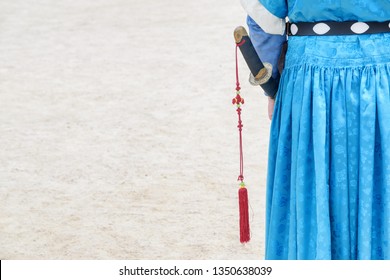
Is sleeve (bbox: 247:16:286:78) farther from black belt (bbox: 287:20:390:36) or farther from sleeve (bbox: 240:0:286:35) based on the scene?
black belt (bbox: 287:20:390:36)

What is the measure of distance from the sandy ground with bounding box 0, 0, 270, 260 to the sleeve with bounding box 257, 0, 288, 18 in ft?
5.23

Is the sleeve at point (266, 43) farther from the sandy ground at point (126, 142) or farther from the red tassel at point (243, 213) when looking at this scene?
the sandy ground at point (126, 142)

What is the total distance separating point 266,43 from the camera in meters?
2.47

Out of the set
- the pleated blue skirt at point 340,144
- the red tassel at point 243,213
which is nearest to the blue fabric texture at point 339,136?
the pleated blue skirt at point 340,144

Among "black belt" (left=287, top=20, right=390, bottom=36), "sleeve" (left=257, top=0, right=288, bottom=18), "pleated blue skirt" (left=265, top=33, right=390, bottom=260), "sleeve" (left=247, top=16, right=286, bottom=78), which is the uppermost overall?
"sleeve" (left=257, top=0, right=288, bottom=18)

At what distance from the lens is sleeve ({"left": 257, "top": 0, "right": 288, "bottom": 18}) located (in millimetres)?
2350

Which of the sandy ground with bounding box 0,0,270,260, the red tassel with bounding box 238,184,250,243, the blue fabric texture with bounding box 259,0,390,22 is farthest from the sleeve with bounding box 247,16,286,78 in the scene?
the sandy ground with bounding box 0,0,270,260

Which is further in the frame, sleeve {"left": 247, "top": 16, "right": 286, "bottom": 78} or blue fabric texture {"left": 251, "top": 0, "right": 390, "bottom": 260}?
sleeve {"left": 247, "top": 16, "right": 286, "bottom": 78}

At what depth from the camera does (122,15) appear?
31.0 ft

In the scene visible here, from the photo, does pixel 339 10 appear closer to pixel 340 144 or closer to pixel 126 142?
pixel 340 144

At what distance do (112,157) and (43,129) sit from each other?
0.85m

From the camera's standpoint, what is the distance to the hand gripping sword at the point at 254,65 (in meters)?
2.40
